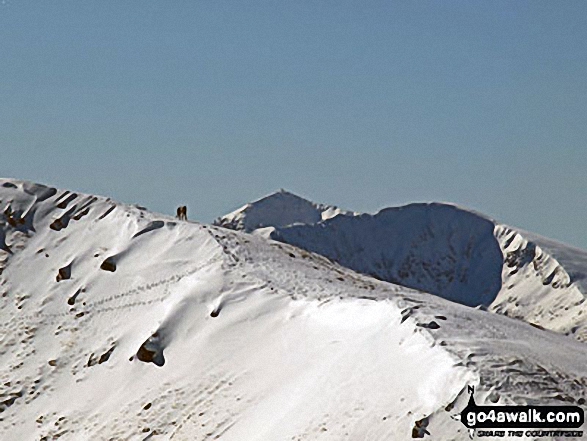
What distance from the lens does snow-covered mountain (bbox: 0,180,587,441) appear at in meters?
22.5

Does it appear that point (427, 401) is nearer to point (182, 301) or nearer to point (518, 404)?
point (518, 404)

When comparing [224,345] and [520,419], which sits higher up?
[520,419]

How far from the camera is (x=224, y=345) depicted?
3088 cm

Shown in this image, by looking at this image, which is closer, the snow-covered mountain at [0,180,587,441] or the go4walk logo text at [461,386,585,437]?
the go4walk logo text at [461,386,585,437]

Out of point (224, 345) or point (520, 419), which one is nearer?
point (520, 419)

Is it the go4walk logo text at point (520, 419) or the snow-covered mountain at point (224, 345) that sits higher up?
the go4walk logo text at point (520, 419)

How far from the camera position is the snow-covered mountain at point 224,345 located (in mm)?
22531

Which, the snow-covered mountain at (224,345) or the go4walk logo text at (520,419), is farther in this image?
the snow-covered mountain at (224,345)

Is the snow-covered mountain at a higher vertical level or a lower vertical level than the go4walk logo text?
lower

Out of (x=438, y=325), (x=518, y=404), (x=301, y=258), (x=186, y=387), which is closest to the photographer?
(x=518, y=404)

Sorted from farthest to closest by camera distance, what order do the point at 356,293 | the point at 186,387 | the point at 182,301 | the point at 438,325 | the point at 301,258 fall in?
the point at 301,258 → the point at 182,301 → the point at 356,293 → the point at 186,387 → the point at 438,325

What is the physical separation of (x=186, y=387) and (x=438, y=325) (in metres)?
7.92

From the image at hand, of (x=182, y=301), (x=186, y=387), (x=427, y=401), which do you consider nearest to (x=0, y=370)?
(x=182, y=301)

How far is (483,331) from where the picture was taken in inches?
1036
